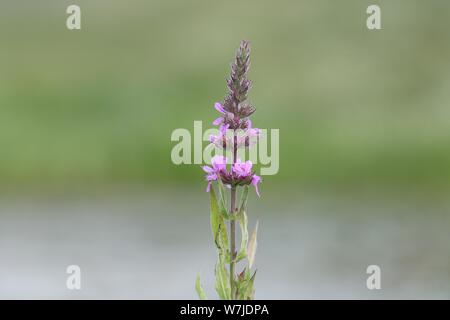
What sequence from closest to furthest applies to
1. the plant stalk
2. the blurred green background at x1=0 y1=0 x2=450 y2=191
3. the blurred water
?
the plant stalk
the blurred water
the blurred green background at x1=0 y1=0 x2=450 y2=191

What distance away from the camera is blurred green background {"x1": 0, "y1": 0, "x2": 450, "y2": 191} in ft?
42.2

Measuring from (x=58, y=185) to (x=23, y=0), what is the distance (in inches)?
264

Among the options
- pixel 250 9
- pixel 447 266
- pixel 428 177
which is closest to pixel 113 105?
pixel 250 9

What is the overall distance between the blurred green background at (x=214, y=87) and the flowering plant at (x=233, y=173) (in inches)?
356

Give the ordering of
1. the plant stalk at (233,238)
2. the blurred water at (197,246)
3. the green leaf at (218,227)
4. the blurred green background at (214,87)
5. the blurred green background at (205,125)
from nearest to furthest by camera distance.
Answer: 1. the plant stalk at (233,238)
2. the green leaf at (218,227)
3. the blurred water at (197,246)
4. the blurred green background at (205,125)
5. the blurred green background at (214,87)

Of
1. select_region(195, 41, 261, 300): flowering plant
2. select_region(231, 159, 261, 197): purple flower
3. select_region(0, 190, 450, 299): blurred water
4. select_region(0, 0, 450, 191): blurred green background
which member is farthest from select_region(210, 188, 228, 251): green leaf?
select_region(0, 0, 450, 191): blurred green background

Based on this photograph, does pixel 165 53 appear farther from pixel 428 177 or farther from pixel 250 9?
pixel 428 177

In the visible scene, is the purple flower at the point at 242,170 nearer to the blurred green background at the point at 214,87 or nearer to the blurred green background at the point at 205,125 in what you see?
the blurred green background at the point at 205,125

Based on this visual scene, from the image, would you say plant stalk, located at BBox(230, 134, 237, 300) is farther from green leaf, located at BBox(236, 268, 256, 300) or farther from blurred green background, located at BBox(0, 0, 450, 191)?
blurred green background, located at BBox(0, 0, 450, 191)

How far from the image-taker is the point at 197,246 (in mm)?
9562

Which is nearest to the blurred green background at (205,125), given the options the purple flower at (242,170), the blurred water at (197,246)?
the blurred water at (197,246)

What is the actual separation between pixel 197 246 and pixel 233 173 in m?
6.19

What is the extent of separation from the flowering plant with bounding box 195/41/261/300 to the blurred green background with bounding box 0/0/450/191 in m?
9.05

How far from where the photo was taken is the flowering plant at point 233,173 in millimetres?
3344
